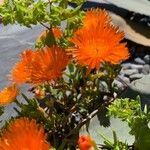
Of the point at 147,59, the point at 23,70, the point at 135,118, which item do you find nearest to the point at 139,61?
A: the point at 147,59

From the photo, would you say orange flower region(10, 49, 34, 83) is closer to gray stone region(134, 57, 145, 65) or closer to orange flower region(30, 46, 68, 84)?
orange flower region(30, 46, 68, 84)

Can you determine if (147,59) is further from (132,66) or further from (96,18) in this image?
(96,18)

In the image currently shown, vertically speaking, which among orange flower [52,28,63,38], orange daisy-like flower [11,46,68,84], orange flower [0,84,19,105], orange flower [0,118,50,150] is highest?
orange daisy-like flower [11,46,68,84]

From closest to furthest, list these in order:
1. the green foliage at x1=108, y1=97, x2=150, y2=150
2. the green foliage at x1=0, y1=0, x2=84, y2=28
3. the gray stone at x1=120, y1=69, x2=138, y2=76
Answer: the green foliage at x1=108, y1=97, x2=150, y2=150 < the green foliage at x1=0, y1=0, x2=84, y2=28 < the gray stone at x1=120, y1=69, x2=138, y2=76

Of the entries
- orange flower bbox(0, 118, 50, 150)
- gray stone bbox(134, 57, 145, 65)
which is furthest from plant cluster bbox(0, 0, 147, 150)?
gray stone bbox(134, 57, 145, 65)

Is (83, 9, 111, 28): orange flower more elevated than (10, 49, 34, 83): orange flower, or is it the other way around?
(83, 9, 111, 28): orange flower

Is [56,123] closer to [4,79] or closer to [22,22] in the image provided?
[22,22]
